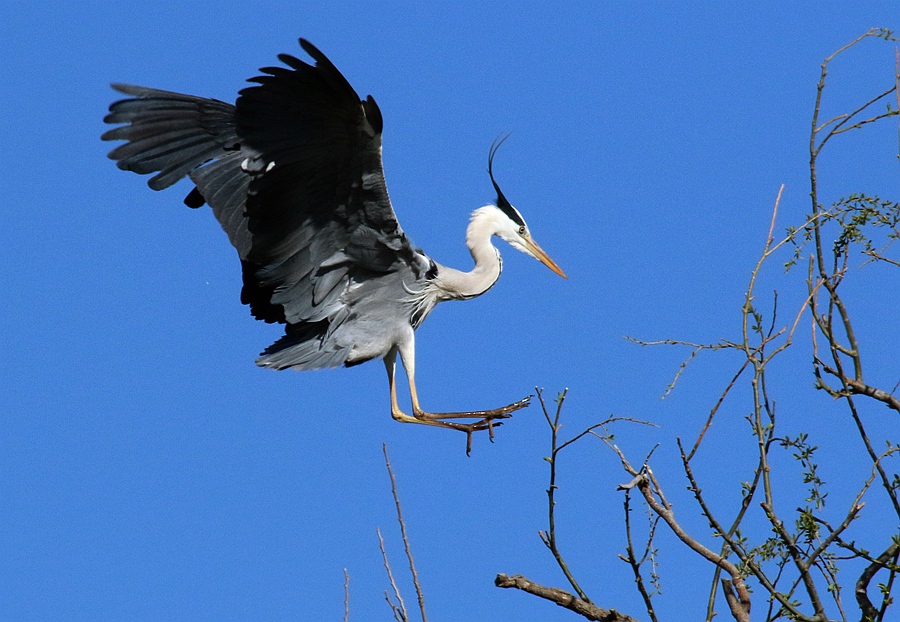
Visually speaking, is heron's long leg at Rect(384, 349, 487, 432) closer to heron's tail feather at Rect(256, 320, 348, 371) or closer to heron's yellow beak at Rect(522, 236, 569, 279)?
heron's tail feather at Rect(256, 320, 348, 371)

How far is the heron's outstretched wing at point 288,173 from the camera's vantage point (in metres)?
4.29

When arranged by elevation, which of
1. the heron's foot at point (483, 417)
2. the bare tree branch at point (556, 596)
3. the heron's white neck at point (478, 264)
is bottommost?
the bare tree branch at point (556, 596)

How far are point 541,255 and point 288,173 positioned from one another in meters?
2.12

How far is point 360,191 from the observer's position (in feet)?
15.4

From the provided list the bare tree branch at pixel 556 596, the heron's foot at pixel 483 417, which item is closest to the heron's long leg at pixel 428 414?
the heron's foot at pixel 483 417

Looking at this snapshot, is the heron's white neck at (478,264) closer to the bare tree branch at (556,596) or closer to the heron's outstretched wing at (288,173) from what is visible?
the heron's outstretched wing at (288,173)

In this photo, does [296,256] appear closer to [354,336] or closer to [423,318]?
[354,336]

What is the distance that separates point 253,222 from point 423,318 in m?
1.29

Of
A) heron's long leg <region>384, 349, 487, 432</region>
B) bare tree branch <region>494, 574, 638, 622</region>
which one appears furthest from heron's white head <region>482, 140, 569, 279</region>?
bare tree branch <region>494, 574, 638, 622</region>

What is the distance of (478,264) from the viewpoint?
5.91 metres

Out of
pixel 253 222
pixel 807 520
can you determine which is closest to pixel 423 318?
pixel 253 222

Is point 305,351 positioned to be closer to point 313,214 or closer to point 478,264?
point 313,214

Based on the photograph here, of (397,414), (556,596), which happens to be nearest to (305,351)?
(397,414)

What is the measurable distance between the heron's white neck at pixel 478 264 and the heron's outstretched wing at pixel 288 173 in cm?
23
